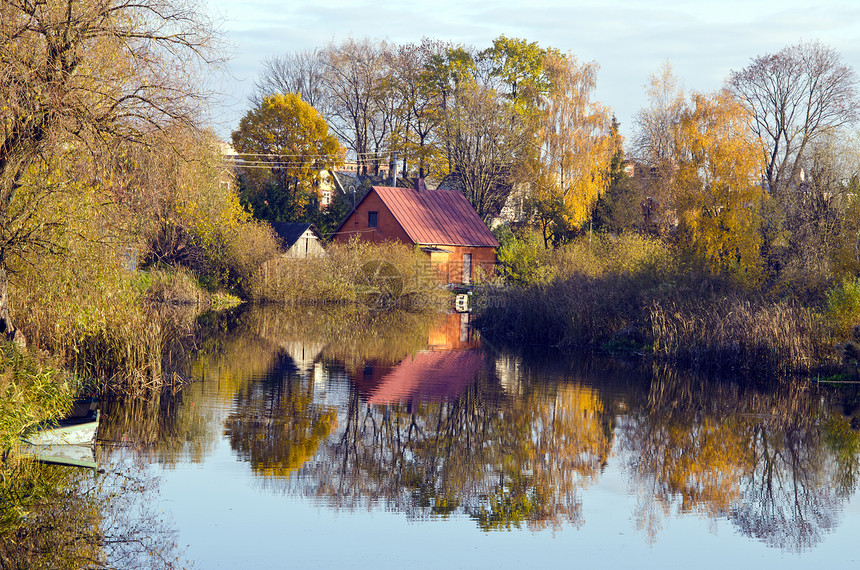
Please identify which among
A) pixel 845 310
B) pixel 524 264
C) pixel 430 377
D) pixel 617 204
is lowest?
pixel 430 377

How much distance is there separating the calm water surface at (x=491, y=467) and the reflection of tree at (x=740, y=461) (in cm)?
5

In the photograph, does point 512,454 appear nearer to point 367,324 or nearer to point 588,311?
point 588,311

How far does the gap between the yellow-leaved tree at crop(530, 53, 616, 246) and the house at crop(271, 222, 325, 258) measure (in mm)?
12765

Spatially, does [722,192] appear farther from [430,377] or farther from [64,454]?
[64,454]

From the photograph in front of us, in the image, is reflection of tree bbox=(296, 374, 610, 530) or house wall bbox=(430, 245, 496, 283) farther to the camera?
house wall bbox=(430, 245, 496, 283)

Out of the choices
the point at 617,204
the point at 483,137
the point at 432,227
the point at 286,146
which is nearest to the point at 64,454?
the point at 432,227

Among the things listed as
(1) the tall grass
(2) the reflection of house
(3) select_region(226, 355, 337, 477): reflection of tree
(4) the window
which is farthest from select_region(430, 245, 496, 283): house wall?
(3) select_region(226, 355, 337, 477): reflection of tree

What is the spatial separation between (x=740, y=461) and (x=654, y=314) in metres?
11.3

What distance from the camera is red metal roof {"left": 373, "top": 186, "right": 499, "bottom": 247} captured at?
5088 centimetres

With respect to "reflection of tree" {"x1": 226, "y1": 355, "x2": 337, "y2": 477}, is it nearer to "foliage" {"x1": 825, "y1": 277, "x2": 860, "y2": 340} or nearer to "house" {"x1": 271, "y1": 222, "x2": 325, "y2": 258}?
"foliage" {"x1": 825, "y1": 277, "x2": 860, "y2": 340}

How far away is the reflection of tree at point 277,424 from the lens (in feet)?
39.1

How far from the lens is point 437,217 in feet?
173

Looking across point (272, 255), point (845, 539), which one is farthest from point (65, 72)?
point (272, 255)

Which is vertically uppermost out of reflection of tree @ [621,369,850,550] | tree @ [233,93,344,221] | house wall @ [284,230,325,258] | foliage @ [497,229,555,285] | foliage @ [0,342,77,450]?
tree @ [233,93,344,221]
